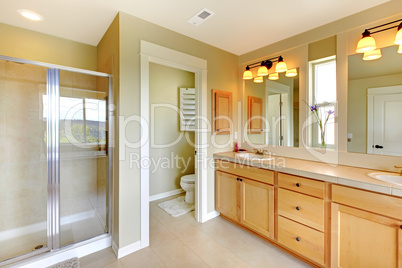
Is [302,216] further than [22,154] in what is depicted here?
No

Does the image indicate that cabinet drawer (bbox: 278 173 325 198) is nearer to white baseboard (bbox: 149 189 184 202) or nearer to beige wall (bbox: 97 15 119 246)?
beige wall (bbox: 97 15 119 246)

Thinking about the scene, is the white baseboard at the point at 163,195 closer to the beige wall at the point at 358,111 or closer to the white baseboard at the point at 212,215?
the white baseboard at the point at 212,215

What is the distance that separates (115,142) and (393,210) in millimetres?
2395

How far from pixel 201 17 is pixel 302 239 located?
242cm

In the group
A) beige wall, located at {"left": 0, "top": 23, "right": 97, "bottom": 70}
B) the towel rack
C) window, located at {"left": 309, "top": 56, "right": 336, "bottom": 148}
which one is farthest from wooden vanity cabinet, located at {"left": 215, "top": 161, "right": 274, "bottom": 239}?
beige wall, located at {"left": 0, "top": 23, "right": 97, "bottom": 70}

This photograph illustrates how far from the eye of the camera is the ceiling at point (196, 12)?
167 cm

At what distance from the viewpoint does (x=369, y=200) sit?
1.32m

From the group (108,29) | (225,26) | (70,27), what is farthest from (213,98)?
(70,27)

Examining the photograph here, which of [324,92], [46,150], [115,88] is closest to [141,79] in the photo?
[115,88]

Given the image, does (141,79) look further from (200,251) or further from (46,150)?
(200,251)

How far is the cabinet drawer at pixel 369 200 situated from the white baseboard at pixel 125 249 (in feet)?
6.34

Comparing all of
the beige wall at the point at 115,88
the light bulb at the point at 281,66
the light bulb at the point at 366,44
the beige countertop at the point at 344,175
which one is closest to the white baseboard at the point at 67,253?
the beige wall at the point at 115,88

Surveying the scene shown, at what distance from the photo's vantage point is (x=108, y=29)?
209 centimetres

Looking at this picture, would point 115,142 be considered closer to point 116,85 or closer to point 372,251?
point 116,85
